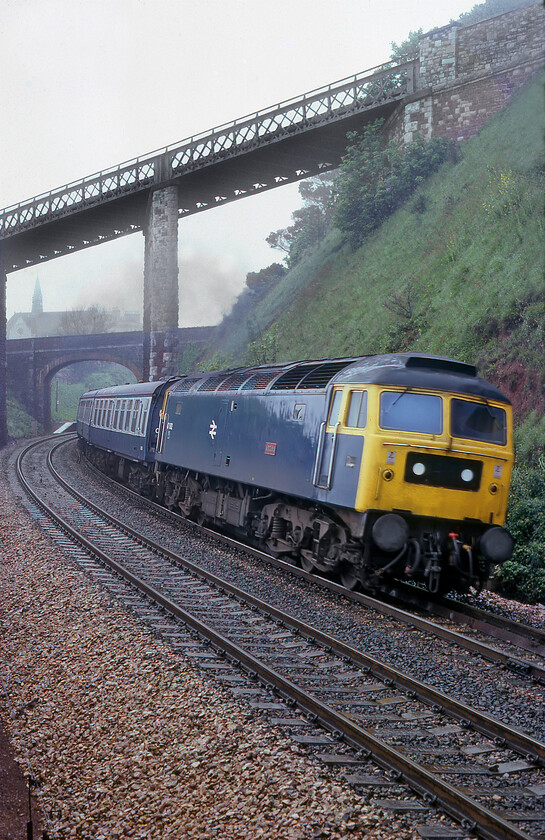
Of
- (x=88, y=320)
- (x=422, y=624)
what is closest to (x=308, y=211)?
(x=422, y=624)

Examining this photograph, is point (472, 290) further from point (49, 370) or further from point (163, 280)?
point (49, 370)

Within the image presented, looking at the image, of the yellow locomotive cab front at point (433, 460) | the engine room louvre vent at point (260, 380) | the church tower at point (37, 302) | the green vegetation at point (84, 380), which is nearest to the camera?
the yellow locomotive cab front at point (433, 460)

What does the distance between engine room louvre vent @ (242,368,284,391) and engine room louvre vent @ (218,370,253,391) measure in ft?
1.26

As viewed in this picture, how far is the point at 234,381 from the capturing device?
613 inches

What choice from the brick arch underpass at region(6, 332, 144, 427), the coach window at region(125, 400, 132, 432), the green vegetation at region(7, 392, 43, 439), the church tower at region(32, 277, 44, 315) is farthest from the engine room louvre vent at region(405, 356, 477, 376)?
the church tower at region(32, 277, 44, 315)

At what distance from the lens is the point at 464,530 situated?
10.4 meters

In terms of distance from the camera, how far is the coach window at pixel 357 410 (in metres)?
10.3

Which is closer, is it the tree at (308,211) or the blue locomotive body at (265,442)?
the blue locomotive body at (265,442)

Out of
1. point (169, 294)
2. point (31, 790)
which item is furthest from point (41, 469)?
point (31, 790)

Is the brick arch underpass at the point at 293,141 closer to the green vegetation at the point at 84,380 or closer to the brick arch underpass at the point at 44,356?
the brick arch underpass at the point at 44,356

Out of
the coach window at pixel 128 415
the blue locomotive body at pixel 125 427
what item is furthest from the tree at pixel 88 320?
the coach window at pixel 128 415

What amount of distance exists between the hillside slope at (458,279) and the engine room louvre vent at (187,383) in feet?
22.1

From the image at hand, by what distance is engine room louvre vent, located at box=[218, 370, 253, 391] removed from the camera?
15.2m

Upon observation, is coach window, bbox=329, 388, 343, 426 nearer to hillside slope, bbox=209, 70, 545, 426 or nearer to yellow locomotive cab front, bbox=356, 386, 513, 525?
yellow locomotive cab front, bbox=356, 386, 513, 525
